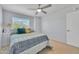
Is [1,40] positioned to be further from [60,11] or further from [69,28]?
[69,28]

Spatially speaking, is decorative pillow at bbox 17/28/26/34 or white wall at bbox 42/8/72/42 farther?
white wall at bbox 42/8/72/42

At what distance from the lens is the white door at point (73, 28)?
7.31 ft

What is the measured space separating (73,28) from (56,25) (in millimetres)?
→ 582

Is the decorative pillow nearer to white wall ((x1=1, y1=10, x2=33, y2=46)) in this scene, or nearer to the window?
the window

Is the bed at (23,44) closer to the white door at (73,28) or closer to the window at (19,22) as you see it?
the window at (19,22)

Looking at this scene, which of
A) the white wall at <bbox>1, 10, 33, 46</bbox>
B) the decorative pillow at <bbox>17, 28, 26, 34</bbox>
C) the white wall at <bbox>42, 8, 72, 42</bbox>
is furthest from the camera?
the white wall at <bbox>42, 8, 72, 42</bbox>

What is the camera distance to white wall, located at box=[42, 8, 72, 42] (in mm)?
2122

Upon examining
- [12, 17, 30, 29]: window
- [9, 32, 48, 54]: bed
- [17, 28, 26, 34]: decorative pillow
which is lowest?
[9, 32, 48, 54]: bed

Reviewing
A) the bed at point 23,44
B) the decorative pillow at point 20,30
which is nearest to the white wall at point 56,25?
the bed at point 23,44

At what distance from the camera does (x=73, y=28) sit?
2.41 meters

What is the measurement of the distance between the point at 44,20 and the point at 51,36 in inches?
21.3

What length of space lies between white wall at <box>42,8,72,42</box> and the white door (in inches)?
6.2

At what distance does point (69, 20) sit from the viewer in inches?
95.8

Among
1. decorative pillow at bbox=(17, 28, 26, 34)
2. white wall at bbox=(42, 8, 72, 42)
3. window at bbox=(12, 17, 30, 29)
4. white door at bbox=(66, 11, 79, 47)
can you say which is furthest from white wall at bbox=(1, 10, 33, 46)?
white door at bbox=(66, 11, 79, 47)
